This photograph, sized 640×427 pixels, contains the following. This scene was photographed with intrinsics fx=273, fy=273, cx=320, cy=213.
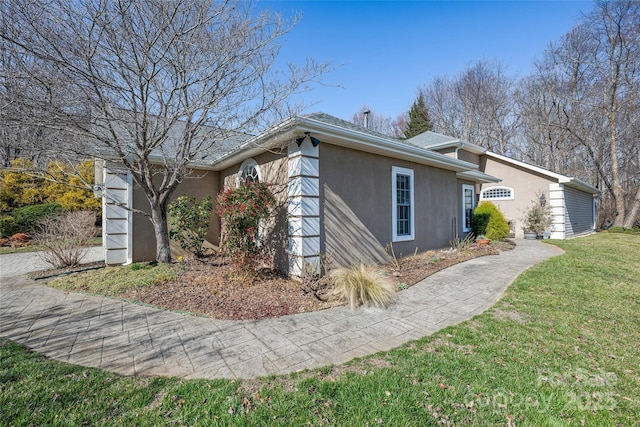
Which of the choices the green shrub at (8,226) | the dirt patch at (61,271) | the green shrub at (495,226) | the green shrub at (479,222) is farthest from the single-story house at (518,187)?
the green shrub at (8,226)

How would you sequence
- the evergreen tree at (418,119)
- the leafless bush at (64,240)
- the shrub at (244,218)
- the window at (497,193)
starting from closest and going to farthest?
the shrub at (244,218) < the leafless bush at (64,240) < the window at (497,193) < the evergreen tree at (418,119)

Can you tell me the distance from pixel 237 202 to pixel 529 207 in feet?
50.1

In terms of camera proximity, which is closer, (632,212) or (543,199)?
(543,199)

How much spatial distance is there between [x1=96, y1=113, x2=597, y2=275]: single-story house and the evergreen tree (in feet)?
61.0

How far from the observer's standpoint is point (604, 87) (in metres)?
17.7

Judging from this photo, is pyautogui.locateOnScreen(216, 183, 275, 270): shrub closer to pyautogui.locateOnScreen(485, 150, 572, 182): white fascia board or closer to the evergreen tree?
pyautogui.locateOnScreen(485, 150, 572, 182): white fascia board

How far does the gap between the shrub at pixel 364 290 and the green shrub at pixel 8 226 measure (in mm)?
16211

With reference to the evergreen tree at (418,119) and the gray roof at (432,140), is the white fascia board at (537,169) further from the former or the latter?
the evergreen tree at (418,119)

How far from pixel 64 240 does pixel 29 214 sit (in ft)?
30.3

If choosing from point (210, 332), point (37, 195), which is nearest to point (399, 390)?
point (210, 332)

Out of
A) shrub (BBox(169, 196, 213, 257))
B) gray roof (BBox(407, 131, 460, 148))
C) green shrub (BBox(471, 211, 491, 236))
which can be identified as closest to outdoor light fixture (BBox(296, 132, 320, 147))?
shrub (BBox(169, 196, 213, 257))

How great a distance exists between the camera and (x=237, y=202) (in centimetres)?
553

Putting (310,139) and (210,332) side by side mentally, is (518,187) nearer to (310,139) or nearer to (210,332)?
(310,139)

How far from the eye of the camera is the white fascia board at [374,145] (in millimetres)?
5141
